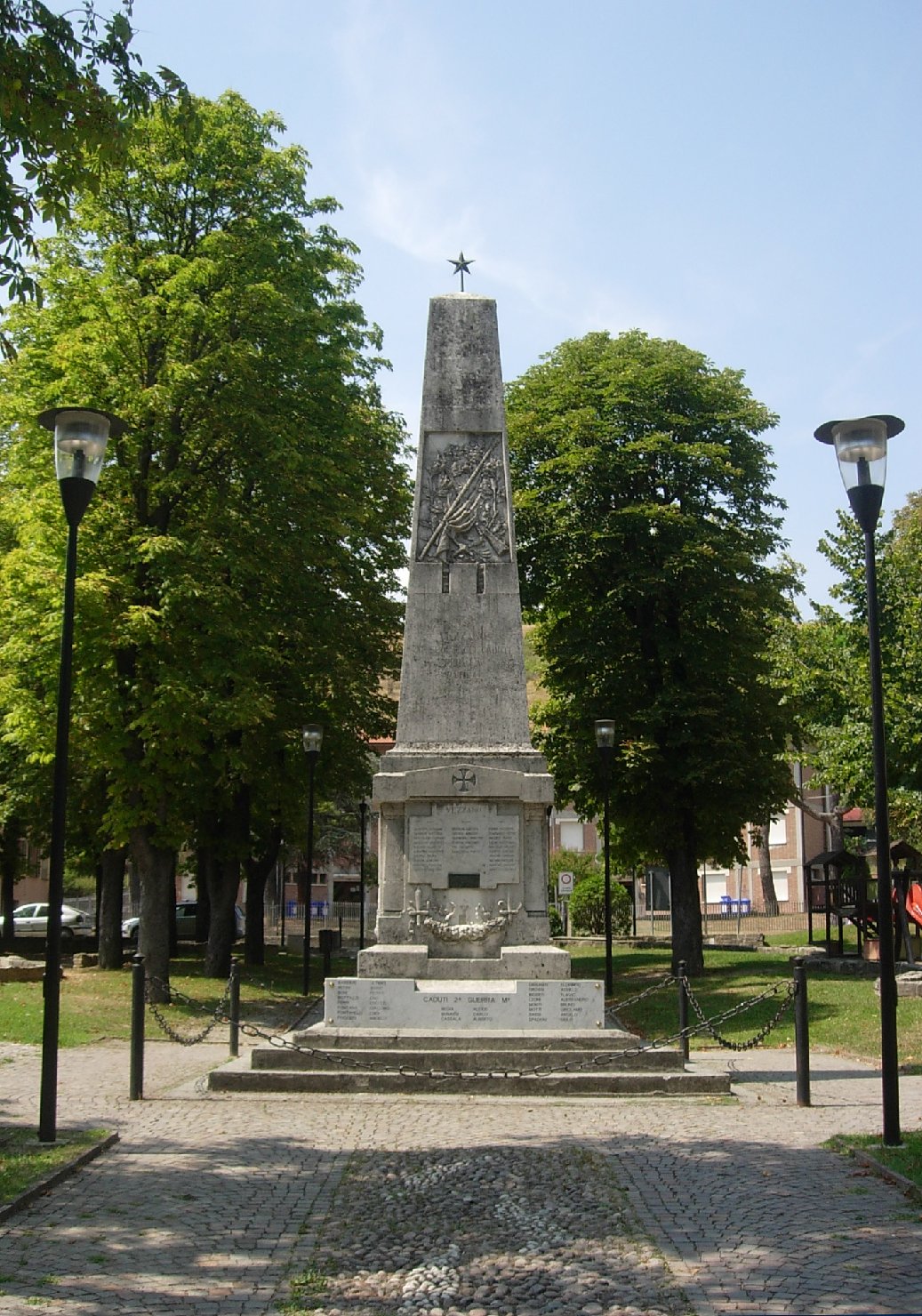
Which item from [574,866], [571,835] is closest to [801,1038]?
[574,866]

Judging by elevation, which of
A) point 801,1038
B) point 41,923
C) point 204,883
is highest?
point 204,883

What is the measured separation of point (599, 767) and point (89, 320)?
1243cm

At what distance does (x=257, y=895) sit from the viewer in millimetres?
32625

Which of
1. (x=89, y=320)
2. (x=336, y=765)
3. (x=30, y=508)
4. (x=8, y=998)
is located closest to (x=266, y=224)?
(x=89, y=320)

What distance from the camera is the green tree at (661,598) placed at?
25219 millimetres

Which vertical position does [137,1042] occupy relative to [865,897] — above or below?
below

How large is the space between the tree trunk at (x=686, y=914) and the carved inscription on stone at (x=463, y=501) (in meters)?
12.1

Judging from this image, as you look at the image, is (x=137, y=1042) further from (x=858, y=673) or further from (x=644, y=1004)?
(x=858, y=673)

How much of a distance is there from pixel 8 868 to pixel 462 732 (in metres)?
25.2

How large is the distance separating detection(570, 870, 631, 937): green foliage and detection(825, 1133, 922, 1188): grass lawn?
32503 millimetres

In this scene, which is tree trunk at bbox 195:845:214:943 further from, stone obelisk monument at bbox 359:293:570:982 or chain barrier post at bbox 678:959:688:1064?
chain barrier post at bbox 678:959:688:1064

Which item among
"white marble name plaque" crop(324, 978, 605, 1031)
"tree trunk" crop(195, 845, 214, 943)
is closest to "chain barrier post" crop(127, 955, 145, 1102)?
"white marble name plaque" crop(324, 978, 605, 1031)

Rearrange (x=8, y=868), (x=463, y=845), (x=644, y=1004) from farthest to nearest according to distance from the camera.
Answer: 1. (x=8, y=868)
2. (x=644, y=1004)
3. (x=463, y=845)

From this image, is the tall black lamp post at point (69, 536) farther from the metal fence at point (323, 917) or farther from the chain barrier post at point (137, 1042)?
the metal fence at point (323, 917)
